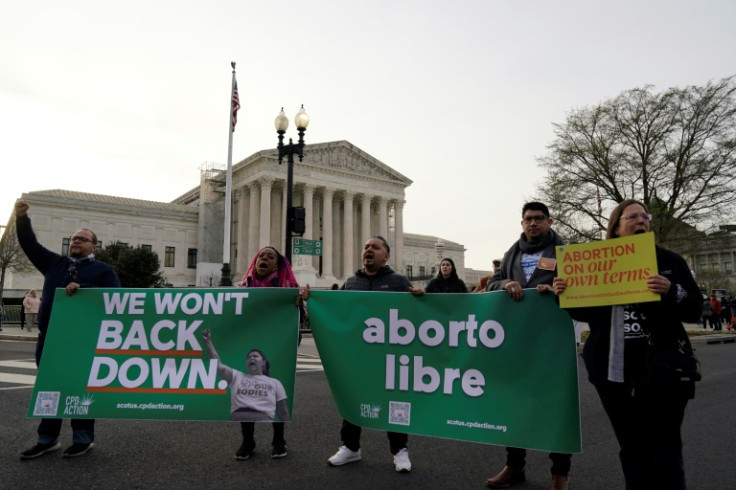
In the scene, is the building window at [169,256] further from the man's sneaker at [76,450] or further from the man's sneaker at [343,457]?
the man's sneaker at [343,457]

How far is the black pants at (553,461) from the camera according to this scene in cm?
363

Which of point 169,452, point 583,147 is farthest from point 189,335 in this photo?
point 583,147

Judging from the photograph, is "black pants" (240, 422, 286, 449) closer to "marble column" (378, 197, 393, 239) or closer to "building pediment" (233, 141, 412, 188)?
"building pediment" (233, 141, 412, 188)

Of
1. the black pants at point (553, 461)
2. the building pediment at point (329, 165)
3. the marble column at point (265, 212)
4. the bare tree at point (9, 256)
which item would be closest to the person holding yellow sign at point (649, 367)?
the black pants at point (553, 461)

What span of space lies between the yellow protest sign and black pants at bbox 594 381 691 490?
1.71ft

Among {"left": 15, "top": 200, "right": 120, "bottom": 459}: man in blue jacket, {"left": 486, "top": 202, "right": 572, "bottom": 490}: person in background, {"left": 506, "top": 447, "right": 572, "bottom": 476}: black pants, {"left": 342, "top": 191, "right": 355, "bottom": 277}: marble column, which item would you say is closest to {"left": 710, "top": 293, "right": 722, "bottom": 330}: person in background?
{"left": 486, "top": 202, "right": 572, "bottom": 490}: person in background

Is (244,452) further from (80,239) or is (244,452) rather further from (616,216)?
(616,216)

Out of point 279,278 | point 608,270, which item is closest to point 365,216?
point 279,278

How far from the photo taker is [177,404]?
4.52 metres

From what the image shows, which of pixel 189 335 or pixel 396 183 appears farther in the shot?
pixel 396 183

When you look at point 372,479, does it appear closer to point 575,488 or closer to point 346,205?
point 575,488

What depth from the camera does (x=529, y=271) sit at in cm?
A: 417

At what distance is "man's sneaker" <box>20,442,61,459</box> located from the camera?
4371 millimetres

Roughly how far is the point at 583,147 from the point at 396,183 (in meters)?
37.8
